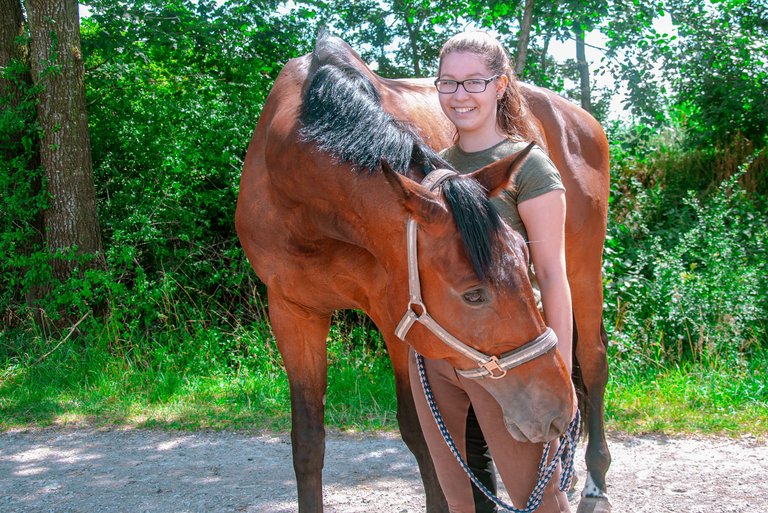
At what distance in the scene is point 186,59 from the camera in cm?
684

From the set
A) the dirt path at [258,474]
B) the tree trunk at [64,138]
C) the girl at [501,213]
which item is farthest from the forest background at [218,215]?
the girl at [501,213]

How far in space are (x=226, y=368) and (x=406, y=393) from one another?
2823 millimetres

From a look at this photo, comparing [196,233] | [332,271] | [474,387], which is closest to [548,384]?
[474,387]

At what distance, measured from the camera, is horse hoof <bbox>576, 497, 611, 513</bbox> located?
3314 millimetres

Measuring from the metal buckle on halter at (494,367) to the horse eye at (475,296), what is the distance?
0.16 metres

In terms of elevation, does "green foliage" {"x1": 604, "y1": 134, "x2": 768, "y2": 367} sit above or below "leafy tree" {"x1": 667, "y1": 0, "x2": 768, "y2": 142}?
below

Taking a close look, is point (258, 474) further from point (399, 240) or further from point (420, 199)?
point (420, 199)

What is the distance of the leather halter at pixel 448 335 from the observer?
1884 millimetres

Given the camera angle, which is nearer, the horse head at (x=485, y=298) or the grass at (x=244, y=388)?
the horse head at (x=485, y=298)

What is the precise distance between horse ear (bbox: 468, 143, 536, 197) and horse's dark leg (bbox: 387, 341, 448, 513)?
1.24 m

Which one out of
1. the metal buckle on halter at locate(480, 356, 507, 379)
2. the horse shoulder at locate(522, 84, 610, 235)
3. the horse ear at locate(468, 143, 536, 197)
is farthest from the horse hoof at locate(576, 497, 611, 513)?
the horse ear at locate(468, 143, 536, 197)

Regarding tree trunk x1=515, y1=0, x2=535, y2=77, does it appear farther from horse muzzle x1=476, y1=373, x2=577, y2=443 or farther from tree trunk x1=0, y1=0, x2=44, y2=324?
horse muzzle x1=476, y1=373, x2=577, y2=443

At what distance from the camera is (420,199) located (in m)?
1.93

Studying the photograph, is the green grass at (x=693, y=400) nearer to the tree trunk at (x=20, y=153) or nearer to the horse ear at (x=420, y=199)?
the horse ear at (x=420, y=199)
